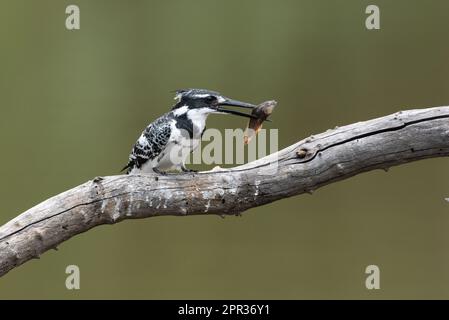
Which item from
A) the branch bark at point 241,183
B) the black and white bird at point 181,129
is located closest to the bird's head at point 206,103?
the black and white bird at point 181,129

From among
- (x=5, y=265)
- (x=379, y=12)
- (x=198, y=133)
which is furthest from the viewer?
(x=379, y=12)

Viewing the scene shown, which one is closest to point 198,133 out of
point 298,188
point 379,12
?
point 298,188

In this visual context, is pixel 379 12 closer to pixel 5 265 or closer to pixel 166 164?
pixel 166 164

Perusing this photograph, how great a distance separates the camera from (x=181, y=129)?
2447 mm

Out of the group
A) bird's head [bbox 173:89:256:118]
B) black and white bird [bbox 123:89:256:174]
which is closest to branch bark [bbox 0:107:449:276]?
black and white bird [bbox 123:89:256:174]

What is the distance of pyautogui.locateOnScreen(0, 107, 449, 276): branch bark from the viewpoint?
7.67 feet

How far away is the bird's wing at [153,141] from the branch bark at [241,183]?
0.11 metres

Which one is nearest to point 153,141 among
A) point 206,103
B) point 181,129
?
point 181,129

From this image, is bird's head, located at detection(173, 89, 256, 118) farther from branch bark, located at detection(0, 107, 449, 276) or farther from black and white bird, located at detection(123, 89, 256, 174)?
branch bark, located at detection(0, 107, 449, 276)

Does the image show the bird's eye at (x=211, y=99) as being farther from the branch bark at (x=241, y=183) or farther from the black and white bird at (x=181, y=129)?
the branch bark at (x=241, y=183)

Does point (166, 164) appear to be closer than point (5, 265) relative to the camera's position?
No

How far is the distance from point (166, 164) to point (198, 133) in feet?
0.59

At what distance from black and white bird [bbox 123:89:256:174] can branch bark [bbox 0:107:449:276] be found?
10cm

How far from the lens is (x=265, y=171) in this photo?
7.91 ft
